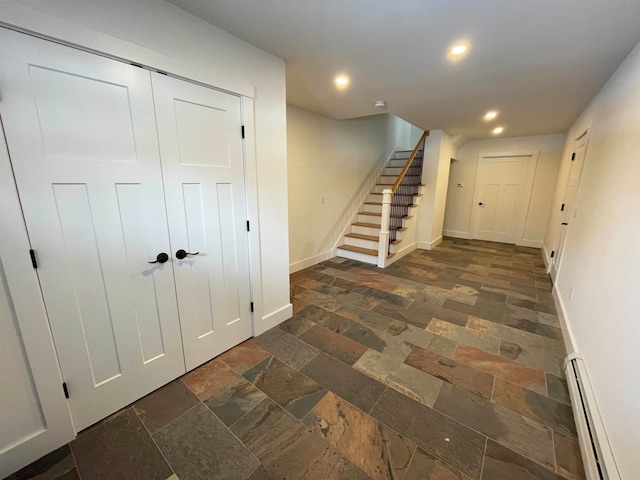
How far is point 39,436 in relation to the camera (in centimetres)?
135

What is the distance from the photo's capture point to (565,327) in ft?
8.04

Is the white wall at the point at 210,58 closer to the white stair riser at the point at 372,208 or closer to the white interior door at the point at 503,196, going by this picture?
the white stair riser at the point at 372,208

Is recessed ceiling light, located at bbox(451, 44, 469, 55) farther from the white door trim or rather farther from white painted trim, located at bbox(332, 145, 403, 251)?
white painted trim, located at bbox(332, 145, 403, 251)

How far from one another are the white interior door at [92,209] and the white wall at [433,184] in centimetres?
494

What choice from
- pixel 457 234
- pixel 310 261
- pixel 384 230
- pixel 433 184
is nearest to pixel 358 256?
pixel 384 230

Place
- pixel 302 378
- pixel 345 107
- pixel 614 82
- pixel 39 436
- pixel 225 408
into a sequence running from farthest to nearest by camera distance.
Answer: pixel 345 107 < pixel 614 82 < pixel 302 378 < pixel 225 408 < pixel 39 436

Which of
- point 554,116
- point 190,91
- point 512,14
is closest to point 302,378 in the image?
point 190,91

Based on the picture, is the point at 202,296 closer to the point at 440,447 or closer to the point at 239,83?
the point at 239,83

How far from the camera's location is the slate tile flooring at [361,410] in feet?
4.33

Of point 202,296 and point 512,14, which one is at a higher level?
point 512,14

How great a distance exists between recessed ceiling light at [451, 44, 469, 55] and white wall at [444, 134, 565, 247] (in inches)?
190

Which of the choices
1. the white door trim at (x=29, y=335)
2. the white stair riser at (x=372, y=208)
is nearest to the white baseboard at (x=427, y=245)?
the white stair riser at (x=372, y=208)

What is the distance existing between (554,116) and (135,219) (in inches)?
213

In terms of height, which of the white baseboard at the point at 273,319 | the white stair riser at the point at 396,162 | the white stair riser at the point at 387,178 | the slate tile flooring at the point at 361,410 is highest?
the white stair riser at the point at 396,162
